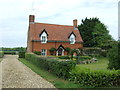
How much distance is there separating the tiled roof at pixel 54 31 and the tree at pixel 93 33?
11692 millimetres

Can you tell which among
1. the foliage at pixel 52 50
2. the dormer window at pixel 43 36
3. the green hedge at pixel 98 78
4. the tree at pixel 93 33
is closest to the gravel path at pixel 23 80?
the green hedge at pixel 98 78

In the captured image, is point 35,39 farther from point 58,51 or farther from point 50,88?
point 50,88

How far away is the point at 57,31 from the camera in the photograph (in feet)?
117

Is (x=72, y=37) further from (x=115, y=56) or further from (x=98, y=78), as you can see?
(x=98, y=78)

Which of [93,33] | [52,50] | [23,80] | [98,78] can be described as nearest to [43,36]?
[52,50]

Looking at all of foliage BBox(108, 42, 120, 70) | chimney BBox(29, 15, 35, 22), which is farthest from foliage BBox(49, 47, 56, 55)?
foliage BBox(108, 42, 120, 70)

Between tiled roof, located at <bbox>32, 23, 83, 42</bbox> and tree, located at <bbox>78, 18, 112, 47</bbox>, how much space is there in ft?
38.4

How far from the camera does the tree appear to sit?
150 ft

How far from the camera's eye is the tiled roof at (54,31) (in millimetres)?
33156

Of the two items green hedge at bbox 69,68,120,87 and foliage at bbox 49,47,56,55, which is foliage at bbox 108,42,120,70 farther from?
foliage at bbox 49,47,56,55

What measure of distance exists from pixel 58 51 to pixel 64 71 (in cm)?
2346

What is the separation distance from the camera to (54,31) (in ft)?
116

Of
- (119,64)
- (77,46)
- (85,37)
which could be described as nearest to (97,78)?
(119,64)

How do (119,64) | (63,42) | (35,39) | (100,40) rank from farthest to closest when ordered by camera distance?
(100,40) → (63,42) → (35,39) → (119,64)
